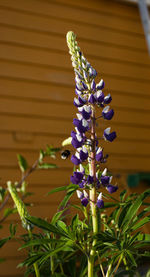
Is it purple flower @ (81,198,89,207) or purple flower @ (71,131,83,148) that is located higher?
purple flower @ (71,131,83,148)

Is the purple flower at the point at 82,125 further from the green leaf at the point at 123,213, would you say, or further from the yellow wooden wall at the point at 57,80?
the yellow wooden wall at the point at 57,80

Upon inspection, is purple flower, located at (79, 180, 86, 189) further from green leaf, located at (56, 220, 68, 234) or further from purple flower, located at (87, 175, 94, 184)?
green leaf, located at (56, 220, 68, 234)

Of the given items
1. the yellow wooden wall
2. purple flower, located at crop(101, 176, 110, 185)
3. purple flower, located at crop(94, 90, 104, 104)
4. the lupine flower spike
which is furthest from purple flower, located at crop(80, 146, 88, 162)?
the yellow wooden wall

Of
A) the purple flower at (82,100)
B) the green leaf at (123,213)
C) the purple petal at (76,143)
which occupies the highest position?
the purple flower at (82,100)

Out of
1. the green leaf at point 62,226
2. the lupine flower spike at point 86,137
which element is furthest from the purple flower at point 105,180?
the green leaf at point 62,226

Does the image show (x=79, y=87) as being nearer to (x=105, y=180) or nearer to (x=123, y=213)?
(x=105, y=180)

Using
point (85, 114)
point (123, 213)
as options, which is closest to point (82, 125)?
point (85, 114)

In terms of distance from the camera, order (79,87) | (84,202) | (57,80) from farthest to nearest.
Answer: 1. (57,80)
2. (79,87)
3. (84,202)
